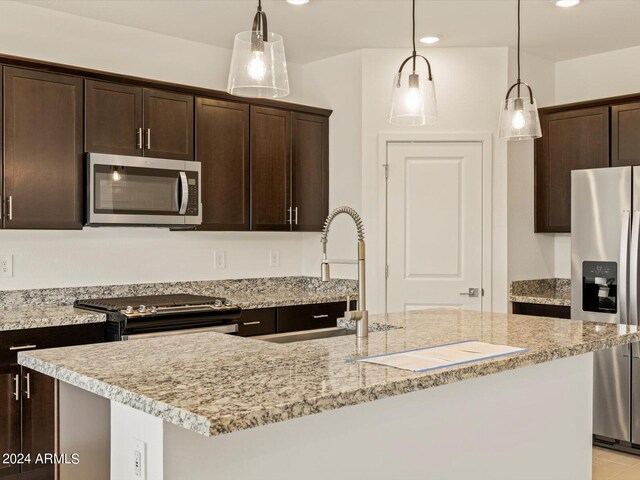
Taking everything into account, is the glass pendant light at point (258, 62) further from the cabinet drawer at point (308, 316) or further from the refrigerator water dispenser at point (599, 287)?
the refrigerator water dispenser at point (599, 287)

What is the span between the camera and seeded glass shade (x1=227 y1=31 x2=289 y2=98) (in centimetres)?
188

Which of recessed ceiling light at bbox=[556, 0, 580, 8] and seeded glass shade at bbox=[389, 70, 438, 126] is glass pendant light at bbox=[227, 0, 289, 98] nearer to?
seeded glass shade at bbox=[389, 70, 438, 126]

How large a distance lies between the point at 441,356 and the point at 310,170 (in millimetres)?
3068

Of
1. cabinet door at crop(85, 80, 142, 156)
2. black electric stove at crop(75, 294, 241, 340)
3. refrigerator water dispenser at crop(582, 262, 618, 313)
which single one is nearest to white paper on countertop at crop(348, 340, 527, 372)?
black electric stove at crop(75, 294, 241, 340)

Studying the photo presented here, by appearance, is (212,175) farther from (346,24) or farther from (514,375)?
(514,375)

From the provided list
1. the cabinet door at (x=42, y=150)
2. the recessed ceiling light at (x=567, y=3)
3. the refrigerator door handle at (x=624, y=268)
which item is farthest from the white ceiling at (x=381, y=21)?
the refrigerator door handle at (x=624, y=268)

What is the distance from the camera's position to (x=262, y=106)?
4.65 meters

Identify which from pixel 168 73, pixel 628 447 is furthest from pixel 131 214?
pixel 628 447

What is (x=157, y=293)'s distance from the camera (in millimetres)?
4422

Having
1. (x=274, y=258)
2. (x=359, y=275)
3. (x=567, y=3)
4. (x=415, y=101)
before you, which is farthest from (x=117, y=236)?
(x=567, y=3)

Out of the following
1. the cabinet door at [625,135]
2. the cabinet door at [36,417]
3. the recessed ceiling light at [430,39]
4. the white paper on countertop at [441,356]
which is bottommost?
the cabinet door at [36,417]

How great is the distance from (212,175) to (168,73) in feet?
2.54

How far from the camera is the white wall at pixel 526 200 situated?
4.82 meters

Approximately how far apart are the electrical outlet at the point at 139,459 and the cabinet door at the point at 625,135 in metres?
3.85
